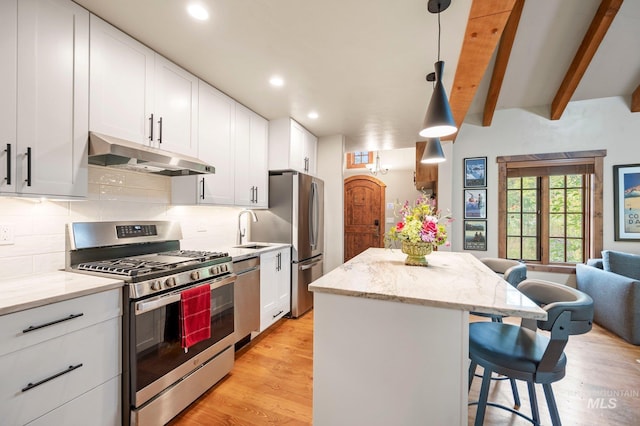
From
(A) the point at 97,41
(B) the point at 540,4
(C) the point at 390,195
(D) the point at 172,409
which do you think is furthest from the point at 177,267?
(C) the point at 390,195

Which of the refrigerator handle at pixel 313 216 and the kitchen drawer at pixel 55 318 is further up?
the refrigerator handle at pixel 313 216

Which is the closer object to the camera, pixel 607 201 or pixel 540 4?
pixel 540 4

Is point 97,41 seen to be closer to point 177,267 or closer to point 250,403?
point 177,267

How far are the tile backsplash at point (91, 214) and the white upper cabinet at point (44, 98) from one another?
309 millimetres

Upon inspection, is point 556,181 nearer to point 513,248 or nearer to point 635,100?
point 513,248

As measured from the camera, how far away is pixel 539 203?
4117mm

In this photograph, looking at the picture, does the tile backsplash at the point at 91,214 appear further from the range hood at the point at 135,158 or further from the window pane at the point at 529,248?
the window pane at the point at 529,248

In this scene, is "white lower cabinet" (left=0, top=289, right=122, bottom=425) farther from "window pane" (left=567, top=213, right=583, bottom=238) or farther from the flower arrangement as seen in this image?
"window pane" (left=567, top=213, right=583, bottom=238)

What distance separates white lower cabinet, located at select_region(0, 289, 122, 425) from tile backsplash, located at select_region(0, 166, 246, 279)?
0.61 m

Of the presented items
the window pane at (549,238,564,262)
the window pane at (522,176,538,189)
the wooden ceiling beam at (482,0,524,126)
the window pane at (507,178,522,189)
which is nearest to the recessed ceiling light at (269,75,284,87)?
the wooden ceiling beam at (482,0,524,126)

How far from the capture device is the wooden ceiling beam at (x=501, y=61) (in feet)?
8.71

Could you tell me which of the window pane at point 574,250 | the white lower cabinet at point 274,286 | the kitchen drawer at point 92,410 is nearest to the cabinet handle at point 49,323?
the kitchen drawer at point 92,410

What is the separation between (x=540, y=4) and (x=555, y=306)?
3.08 metres

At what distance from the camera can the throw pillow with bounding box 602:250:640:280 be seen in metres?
3.20
